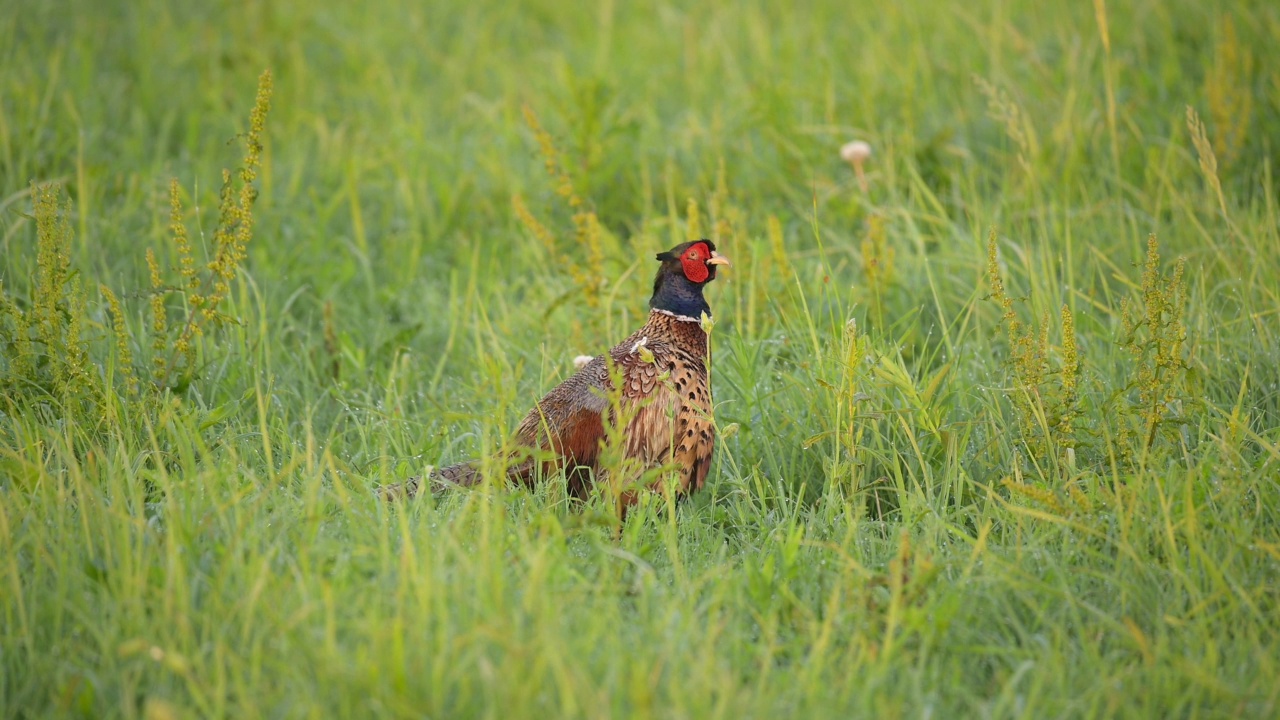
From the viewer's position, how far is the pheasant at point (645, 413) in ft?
10.4

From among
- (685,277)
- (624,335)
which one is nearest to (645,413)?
(685,277)

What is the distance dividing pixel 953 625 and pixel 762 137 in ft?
11.0

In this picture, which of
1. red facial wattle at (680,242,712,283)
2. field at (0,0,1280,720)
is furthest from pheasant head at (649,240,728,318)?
field at (0,0,1280,720)

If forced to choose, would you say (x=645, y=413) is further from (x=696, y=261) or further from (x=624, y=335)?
(x=624, y=335)

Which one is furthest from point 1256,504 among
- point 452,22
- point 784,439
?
point 452,22

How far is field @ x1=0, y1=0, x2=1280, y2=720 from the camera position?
7.49 feet

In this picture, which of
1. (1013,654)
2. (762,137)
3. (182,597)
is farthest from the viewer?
(762,137)

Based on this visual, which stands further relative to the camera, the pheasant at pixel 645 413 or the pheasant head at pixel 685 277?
the pheasant head at pixel 685 277

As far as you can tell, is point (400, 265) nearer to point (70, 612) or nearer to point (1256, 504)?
point (70, 612)

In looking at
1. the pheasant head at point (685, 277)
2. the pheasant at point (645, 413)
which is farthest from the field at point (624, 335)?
the pheasant head at point (685, 277)

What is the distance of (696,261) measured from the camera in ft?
11.1

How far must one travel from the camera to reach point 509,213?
17.1ft

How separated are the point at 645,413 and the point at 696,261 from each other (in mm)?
483

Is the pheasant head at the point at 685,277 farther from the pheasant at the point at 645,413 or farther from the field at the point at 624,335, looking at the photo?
the field at the point at 624,335
